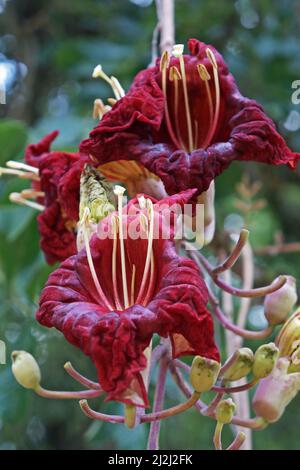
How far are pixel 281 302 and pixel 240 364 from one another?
178 mm

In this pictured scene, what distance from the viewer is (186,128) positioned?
46.4 inches

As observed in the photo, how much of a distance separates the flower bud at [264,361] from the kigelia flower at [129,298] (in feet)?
0.52

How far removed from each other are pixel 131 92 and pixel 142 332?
0.40 metres

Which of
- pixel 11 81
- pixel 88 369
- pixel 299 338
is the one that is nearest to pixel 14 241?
pixel 88 369

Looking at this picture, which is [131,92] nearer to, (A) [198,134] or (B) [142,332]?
(A) [198,134]

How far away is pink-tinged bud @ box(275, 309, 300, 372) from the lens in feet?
3.84

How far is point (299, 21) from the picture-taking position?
295 cm

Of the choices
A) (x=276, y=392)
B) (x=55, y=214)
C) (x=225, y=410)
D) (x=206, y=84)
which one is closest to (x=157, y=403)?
(x=225, y=410)

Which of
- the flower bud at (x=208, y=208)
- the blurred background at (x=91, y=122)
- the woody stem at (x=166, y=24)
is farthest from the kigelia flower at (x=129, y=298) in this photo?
the blurred background at (x=91, y=122)

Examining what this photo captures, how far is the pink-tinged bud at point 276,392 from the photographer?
1.15 m

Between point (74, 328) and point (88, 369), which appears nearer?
point (74, 328)

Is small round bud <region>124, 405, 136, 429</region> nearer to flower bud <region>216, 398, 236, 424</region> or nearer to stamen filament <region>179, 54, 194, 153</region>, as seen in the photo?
flower bud <region>216, 398, 236, 424</region>

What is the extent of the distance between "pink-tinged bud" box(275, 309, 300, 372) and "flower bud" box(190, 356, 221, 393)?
239 mm

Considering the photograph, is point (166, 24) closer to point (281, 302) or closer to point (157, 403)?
point (281, 302)
